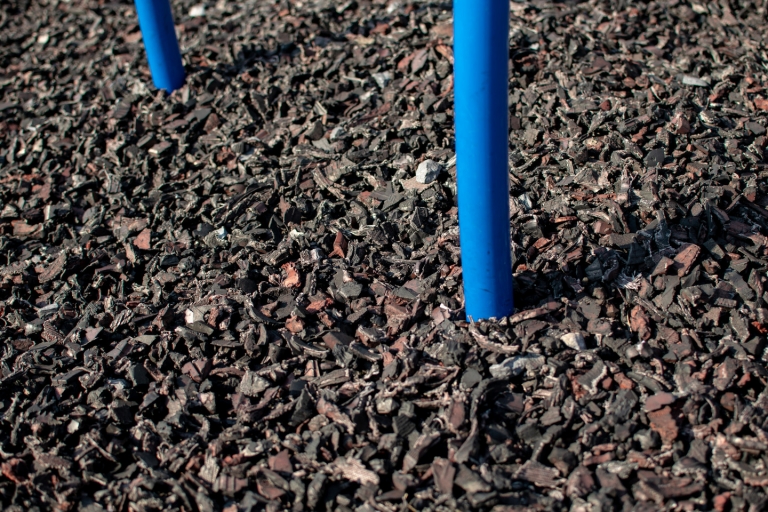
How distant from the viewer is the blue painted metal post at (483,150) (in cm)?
208

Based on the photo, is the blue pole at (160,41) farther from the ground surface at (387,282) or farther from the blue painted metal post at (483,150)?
the blue painted metal post at (483,150)

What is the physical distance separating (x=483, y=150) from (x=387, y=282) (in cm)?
84

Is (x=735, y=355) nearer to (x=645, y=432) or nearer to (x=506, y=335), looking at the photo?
(x=645, y=432)

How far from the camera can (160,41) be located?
4.22 m

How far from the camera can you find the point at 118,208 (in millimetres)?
3666

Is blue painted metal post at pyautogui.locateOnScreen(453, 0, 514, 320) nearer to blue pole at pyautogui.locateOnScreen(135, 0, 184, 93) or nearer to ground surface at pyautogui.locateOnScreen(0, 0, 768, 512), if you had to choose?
ground surface at pyautogui.locateOnScreen(0, 0, 768, 512)

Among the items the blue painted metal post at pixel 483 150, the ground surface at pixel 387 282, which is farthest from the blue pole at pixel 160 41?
the blue painted metal post at pixel 483 150

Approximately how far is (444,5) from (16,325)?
3.14 metres

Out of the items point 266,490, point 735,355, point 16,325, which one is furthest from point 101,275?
point 735,355

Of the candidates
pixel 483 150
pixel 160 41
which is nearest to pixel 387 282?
pixel 483 150

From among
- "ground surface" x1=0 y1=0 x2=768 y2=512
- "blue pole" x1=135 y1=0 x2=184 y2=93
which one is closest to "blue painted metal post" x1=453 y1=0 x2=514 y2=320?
"ground surface" x1=0 y1=0 x2=768 y2=512

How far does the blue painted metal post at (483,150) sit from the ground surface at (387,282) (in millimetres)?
222

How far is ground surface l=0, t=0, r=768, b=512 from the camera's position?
2.32m

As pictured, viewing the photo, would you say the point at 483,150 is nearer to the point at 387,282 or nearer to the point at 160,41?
the point at 387,282
